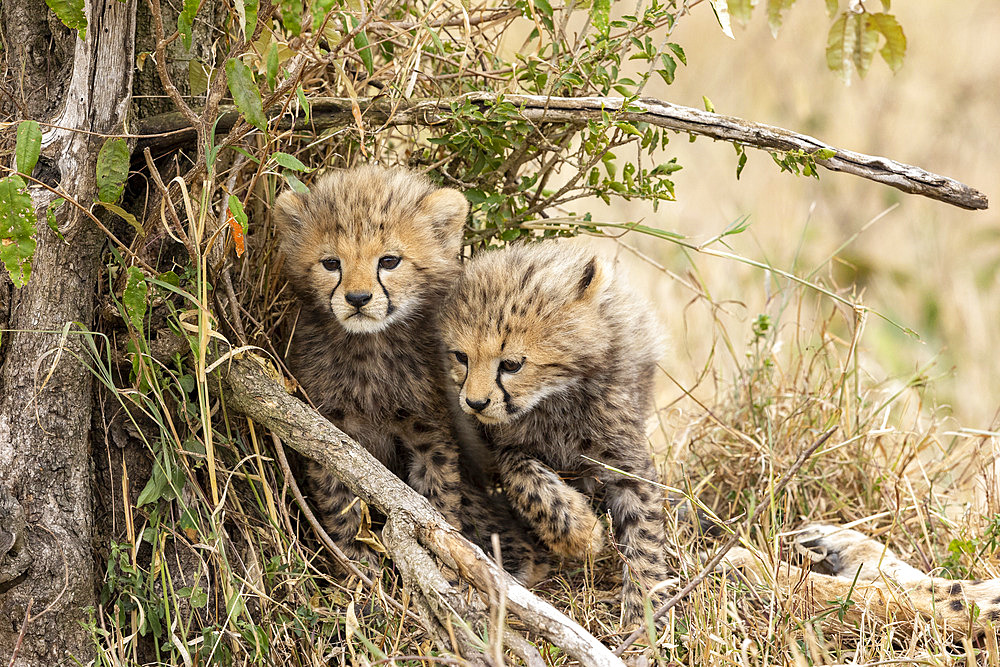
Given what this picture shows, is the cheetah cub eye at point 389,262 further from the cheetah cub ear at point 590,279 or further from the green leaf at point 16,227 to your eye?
the green leaf at point 16,227

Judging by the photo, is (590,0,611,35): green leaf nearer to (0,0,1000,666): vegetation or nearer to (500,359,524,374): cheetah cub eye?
(0,0,1000,666): vegetation

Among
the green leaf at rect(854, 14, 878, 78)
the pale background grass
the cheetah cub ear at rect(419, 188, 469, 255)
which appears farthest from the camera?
the pale background grass

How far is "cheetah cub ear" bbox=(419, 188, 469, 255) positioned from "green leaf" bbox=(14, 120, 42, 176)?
987mm

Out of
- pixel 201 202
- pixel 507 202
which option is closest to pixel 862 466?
pixel 507 202

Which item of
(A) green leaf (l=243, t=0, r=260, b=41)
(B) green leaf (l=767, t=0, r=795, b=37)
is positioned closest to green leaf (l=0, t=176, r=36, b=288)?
(A) green leaf (l=243, t=0, r=260, b=41)

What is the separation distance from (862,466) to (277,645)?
194cm

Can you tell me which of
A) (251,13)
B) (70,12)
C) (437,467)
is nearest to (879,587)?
(437,467)

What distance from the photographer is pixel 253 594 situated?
8.15ft

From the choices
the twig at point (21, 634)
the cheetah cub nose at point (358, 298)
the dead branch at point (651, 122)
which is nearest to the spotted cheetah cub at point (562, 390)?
the cheetah cub nose at point (358, 298)

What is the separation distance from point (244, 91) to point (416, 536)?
102cm

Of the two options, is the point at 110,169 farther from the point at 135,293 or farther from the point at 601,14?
the point at 601,14

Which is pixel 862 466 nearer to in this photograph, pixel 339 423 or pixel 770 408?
pixel 770 408

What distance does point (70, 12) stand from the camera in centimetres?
204

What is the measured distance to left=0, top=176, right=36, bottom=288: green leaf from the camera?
1990 millimetres
